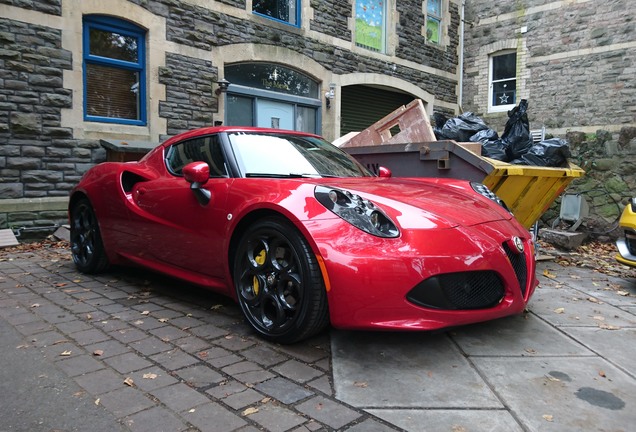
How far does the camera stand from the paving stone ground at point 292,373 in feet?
6.88

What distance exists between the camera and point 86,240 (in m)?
4.85

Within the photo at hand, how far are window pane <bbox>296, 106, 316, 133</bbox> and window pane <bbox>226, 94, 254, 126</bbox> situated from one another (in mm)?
1340

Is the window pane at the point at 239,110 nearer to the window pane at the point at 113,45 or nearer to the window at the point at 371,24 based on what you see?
the window pane at the point at 113,45

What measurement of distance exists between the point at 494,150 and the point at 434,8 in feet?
34.9

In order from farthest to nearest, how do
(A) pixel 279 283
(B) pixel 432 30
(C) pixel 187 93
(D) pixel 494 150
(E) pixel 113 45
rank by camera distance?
(B) pixel 432 30
(C) pixel 187 93
(E) pixel 113 45
(D) pixel 494 150
(A) pixel 279 283

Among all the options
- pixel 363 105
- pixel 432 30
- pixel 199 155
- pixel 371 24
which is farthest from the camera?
pixel 432 30

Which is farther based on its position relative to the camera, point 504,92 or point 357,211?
point 504,92

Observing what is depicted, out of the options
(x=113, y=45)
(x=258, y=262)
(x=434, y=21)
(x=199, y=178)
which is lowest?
(x=258, y=262)

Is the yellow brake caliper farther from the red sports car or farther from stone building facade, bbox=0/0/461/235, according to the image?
stone building facade, bbox=0/0/461/235

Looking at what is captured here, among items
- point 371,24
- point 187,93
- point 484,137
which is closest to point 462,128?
point 484,137

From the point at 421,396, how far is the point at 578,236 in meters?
6.37

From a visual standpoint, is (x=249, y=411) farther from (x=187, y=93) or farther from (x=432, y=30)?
(x=432, y=30)

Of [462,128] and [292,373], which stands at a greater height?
[462,128]

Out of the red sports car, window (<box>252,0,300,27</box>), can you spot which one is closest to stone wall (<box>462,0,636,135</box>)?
window (<box>252,0,300,27</box>)
